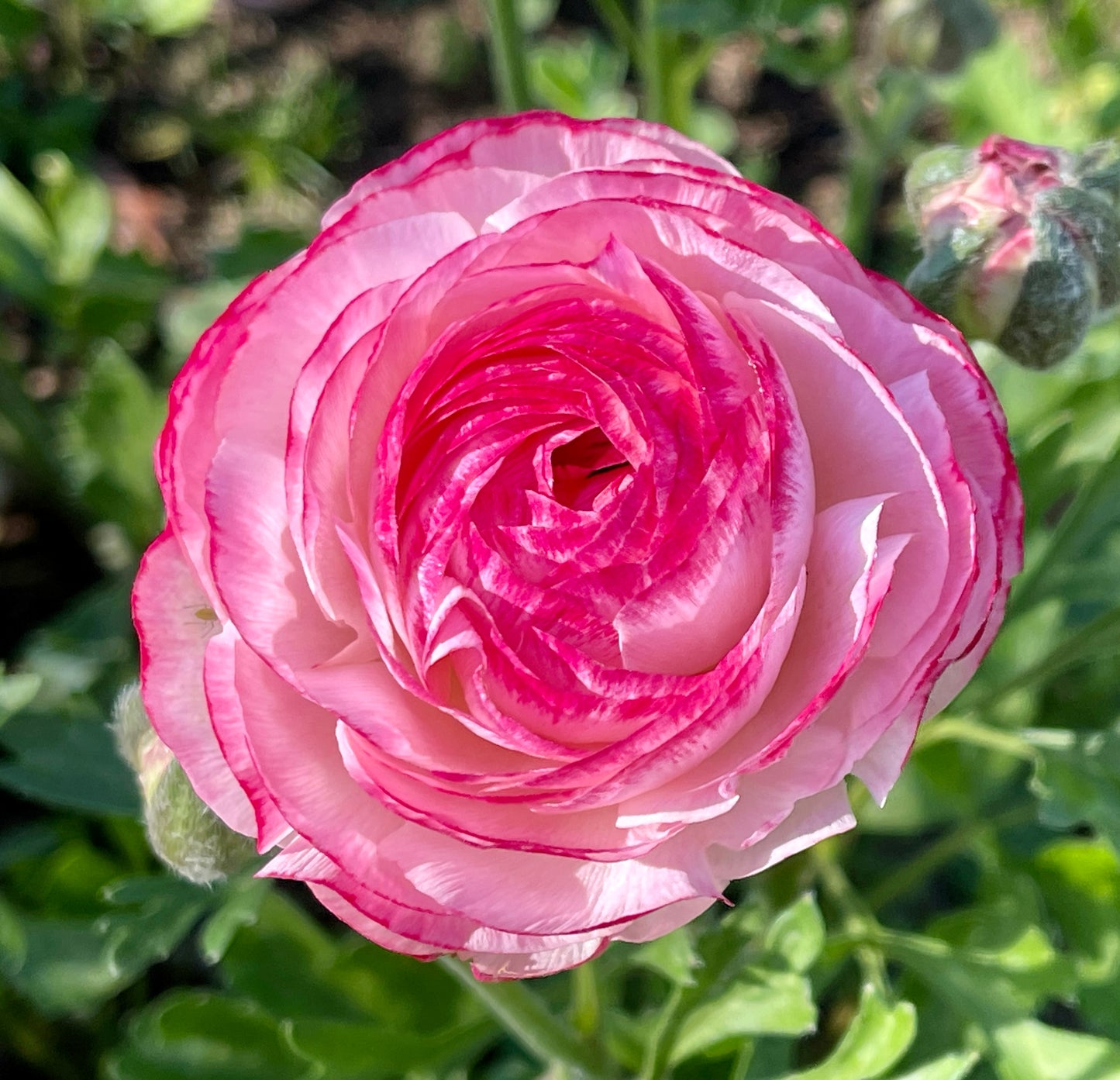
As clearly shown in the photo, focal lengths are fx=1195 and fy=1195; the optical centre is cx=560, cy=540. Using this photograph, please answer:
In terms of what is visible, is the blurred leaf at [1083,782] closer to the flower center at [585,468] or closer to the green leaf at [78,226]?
the flower center at [585,468]

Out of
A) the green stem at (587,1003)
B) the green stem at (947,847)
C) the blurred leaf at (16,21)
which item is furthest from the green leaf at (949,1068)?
the blurred leaf at (16,21)

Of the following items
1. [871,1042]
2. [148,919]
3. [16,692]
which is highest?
[16,692]

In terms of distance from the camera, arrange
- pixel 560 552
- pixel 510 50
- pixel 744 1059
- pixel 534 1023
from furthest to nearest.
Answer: pixel 510 50, pixel 744 1059, pixel 534 1023, pixel 560 552

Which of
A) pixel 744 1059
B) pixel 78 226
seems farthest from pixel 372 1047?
pixel 78 226

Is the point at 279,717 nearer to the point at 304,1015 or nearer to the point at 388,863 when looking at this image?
the point at 388,863

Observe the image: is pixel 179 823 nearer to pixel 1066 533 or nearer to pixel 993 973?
pixel 993 973

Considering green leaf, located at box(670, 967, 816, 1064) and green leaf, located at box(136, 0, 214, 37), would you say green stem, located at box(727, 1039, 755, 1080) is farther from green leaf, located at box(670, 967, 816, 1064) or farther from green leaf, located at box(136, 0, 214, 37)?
green leaf, located at box(136, 0, 214, 37)
